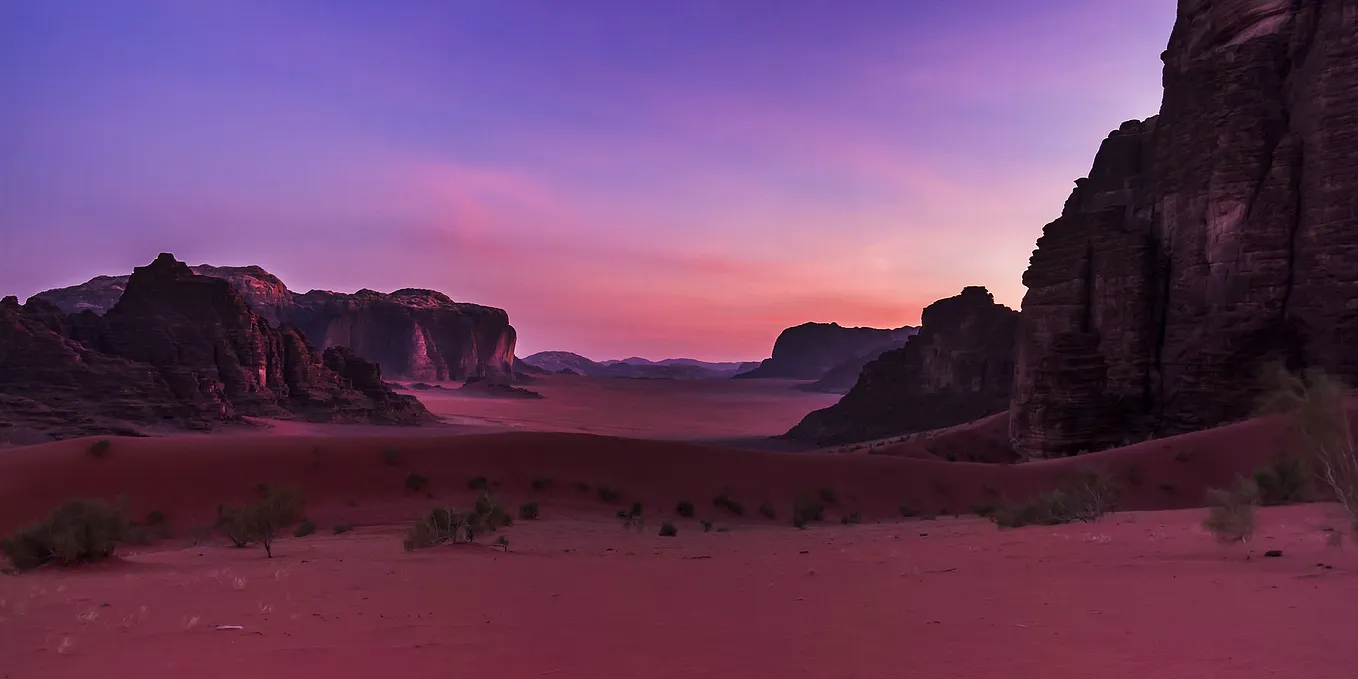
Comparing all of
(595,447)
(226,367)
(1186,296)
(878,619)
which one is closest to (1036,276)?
(1186,296)

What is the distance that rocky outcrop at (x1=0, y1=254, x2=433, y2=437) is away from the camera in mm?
37750

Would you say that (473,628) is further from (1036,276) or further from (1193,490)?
(1036,276)

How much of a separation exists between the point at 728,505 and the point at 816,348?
504ft

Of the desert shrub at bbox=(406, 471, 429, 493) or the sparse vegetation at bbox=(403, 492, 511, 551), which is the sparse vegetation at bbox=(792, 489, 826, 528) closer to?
the sparse vegetation at bbox=(403, 492, 511, 551)

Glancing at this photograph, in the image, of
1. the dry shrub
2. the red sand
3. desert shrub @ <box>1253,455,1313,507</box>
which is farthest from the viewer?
the red sand

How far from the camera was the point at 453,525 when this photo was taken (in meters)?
10.3

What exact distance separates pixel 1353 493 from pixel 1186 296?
19442 mm

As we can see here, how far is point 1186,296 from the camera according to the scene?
75.9 feet

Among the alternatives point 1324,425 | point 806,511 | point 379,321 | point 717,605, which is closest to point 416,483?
point 806,511

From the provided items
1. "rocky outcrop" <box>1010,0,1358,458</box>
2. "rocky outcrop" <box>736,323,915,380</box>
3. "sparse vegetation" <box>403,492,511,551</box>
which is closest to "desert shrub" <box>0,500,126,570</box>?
"sparse vegetation" <box>403,492,511,551</box>

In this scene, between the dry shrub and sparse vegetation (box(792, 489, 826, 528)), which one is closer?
the dry shrub

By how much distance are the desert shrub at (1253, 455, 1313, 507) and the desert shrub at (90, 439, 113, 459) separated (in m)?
24.3

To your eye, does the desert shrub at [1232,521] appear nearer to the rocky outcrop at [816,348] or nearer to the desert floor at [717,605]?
the desert floor at [717,605]

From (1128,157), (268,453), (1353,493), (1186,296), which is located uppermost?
(1128,157)
